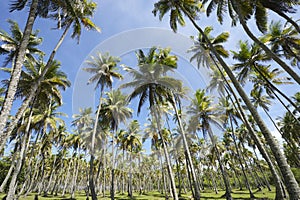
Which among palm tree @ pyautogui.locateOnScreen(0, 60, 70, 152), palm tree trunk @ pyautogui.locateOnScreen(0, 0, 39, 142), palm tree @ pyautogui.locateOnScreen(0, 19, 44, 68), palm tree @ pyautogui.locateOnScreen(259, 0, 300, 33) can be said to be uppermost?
palm tree @ pyautogui.locateOnScreen(0, 19, 44, 68)

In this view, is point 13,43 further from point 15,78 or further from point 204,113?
point 204,113

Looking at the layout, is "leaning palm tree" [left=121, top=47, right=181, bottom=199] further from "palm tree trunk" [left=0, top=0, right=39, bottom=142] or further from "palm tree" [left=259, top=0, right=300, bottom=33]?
"palm tree trunk" [left=0, top=0, right=39, bottom=142]

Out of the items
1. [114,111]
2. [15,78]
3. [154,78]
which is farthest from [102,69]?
[15,78]

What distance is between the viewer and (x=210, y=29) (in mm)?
18234

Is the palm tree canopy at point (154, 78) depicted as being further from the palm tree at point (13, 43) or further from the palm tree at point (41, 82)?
the palm tree at point (13, 43)

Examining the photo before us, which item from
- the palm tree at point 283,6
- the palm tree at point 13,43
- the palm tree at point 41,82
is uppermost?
the palm tree at point 13,43

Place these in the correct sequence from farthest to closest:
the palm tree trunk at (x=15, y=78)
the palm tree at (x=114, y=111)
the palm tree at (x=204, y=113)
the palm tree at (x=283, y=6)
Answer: the palm tree at (x=114, y=111)
the palm tree at (x=204, y=113)
the palm tree at (x=283, y=6)
the palm tree trunk at (x=15, y=78)

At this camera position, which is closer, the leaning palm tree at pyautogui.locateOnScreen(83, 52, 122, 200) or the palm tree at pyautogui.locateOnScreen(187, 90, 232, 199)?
the leaning palm tree at pyautogui.locateOnScreen(83, 52, 122, 200)

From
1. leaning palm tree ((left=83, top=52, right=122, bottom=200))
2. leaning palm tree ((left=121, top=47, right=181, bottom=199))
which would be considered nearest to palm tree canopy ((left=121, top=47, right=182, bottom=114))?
leaning palm tree ((left=121, top=47, right=181, bottom=199))

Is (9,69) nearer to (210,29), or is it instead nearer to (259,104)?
(210,29)

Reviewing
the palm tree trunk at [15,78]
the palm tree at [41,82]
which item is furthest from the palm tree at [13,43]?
the palm tree trunk at [15,78]

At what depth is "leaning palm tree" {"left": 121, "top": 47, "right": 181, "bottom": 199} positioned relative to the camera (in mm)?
16266

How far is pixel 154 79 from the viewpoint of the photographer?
53.8ft

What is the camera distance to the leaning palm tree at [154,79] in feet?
53.4
